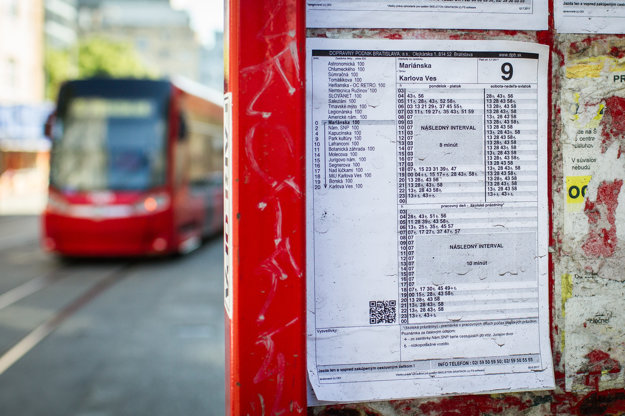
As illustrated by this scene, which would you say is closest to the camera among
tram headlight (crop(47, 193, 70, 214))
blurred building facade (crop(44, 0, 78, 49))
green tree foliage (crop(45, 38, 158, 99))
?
tram headlight (crop(47, 193, 70, 214))

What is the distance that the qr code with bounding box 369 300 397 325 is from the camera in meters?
1.80

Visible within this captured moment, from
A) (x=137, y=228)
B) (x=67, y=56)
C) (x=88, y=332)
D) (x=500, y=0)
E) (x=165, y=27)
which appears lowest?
(x=88, y=332)

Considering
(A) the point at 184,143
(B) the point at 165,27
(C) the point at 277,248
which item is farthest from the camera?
(B) the point at 165,27

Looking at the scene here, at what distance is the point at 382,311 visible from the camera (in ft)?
5.91

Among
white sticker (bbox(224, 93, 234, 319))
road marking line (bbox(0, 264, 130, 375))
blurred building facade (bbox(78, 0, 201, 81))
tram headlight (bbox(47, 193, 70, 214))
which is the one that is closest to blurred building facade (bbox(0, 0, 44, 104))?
tram headlight (bbox(47, 193, 70, 214))

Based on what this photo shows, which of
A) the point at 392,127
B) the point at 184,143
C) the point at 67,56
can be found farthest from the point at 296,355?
the point at 67,56

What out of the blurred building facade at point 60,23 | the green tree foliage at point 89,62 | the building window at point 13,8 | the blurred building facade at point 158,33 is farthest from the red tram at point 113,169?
the blurred building facade at point 158,33

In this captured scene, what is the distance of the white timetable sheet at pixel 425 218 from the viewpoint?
1.76 meters

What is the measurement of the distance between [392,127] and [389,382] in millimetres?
685

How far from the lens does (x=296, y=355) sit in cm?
168

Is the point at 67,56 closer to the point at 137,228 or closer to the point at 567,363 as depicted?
the point at 137,228

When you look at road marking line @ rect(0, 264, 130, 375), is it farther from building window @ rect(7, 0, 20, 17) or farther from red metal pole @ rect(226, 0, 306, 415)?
building window @ rect(7, 0, 20, 17)

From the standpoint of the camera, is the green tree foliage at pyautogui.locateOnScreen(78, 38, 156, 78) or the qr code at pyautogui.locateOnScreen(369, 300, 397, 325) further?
the green tree foliage at pyautogui.locateOnScreen(78, 38, 156, 78)

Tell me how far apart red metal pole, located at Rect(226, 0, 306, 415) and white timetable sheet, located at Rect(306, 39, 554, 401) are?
0.35 feet
